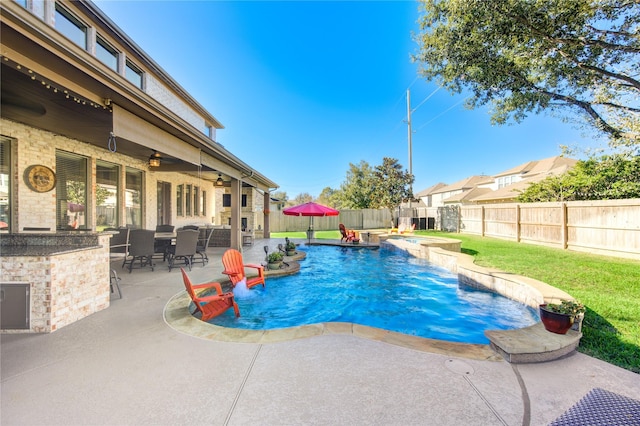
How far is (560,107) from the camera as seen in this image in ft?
29.1

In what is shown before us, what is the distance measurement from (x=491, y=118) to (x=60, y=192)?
45.1 ft

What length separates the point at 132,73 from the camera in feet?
30.8

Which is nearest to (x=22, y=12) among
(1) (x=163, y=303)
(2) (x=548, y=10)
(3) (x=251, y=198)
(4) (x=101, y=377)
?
(4) (x=101, y=377)

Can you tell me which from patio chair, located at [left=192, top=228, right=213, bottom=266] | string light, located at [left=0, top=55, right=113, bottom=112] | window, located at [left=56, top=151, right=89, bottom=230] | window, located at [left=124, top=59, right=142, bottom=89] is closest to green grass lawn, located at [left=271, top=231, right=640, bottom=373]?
string light, located at [left=0, top=55, right=113, bottom=112]

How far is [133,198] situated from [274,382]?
8.93 m

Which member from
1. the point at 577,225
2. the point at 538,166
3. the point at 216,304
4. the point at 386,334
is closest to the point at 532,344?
the point at 386,334

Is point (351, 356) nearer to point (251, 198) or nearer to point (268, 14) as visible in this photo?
point (268, 14)

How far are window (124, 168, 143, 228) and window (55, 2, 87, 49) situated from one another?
12.1 ft

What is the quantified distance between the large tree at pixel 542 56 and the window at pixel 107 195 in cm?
1005

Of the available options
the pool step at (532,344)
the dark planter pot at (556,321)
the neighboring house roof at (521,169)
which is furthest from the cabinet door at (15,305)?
the neighboring house roof at (521,169)

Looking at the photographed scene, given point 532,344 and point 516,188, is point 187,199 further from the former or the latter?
point 516,188

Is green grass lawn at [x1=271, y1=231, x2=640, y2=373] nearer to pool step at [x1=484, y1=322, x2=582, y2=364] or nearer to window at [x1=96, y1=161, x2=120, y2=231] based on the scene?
pool step at [x1=484, y1=322, x2=582, y2=364]

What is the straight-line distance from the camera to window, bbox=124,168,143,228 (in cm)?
858

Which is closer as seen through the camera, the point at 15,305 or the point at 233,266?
the point at 15,305
